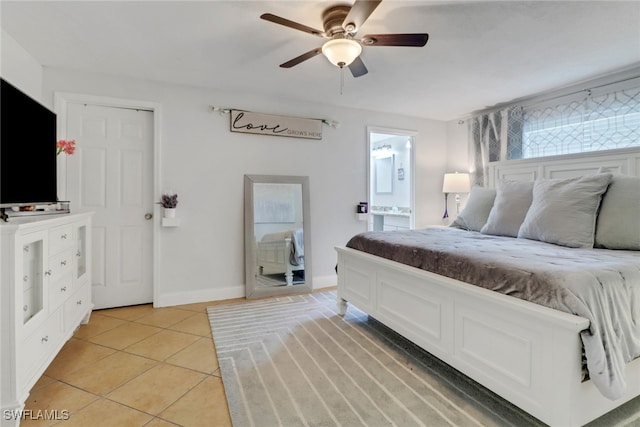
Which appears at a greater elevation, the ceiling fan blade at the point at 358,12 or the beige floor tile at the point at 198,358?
the ceiling fan blade at the point at 358,12

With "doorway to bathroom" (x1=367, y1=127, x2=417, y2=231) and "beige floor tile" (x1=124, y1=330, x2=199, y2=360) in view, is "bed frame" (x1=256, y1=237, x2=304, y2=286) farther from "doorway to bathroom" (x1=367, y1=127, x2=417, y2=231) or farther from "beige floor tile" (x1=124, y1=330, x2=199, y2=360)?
"doorway to bathroom" (x1=367, y1=127, x2=417, y2=231)

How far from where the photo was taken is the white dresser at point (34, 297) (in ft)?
4.51

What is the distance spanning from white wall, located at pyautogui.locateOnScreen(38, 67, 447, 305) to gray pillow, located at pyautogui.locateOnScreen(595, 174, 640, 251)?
97.7 inches

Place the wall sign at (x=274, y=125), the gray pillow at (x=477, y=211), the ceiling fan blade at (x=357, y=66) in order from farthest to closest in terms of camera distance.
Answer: the wall sign at (x=274, y=125)
the gray pillow at (x=477, y=211)
the ceiling fan blade at (x=357, y=66)

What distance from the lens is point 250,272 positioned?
11.4 ft

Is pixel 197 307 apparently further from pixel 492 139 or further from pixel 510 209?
pixel 492 139

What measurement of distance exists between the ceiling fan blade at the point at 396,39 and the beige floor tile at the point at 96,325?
3064mm

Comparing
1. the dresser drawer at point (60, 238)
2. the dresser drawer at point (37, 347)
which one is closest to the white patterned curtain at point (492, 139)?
the dresser drawer at point (60, 238)

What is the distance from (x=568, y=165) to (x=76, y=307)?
4573 mm

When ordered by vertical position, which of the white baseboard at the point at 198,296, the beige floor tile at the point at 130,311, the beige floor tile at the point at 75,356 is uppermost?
A: the white baseboard at the point at 198,296

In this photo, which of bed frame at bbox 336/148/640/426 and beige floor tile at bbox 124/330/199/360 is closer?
bed frame at bbox 336/148/640/426

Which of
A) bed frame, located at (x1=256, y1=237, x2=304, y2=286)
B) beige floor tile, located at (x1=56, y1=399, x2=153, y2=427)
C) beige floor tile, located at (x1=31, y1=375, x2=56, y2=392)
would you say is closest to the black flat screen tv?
beige floor tile, located at (x1=31, y1=375, x2=56, y2=392)

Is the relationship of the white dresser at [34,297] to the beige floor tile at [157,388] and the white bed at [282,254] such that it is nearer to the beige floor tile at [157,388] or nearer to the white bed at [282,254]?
the beige floor tile at [157,388]

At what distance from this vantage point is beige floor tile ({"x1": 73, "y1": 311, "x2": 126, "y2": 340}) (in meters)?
2.52
